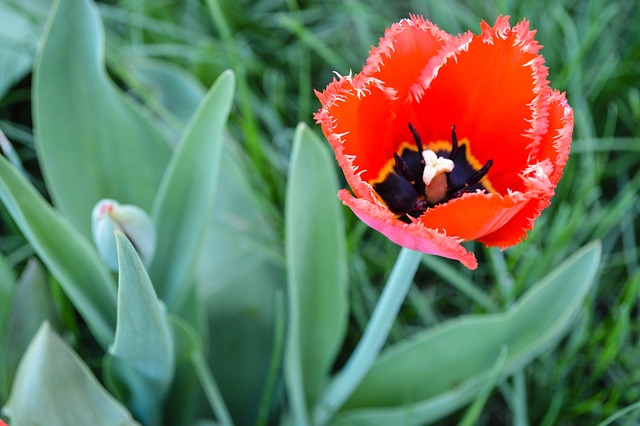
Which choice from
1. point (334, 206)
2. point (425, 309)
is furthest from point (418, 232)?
point (425, 309)

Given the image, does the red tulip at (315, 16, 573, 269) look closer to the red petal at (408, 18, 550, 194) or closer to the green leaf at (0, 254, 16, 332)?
the red petal at (408, 18, 550, 194)

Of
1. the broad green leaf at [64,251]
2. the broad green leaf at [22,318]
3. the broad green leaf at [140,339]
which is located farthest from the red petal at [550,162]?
the broad green leaf at [22,318]

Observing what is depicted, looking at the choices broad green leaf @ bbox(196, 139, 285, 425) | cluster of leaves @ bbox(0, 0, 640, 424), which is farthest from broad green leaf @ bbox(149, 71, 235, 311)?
broad green leaf @ bbox(196, 139, 285, 425)

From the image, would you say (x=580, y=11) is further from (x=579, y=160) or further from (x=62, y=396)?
(x=62, y=396)

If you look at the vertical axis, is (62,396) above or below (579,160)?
above

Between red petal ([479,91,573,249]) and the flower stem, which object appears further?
the flower stem

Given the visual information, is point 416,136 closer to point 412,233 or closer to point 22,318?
point 412,233

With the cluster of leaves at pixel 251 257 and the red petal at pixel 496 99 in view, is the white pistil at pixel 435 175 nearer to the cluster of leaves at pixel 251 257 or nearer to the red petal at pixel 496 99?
the red petal at pixel 496 99
